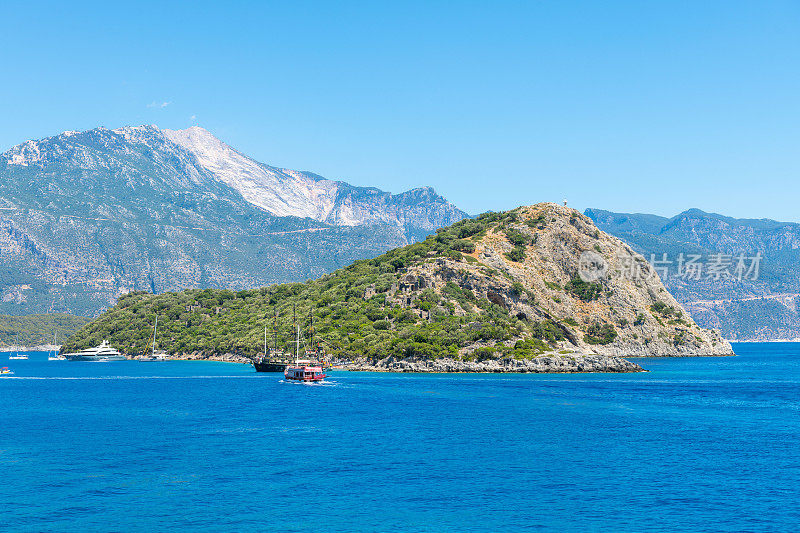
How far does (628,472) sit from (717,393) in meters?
79.2

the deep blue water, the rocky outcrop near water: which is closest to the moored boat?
the deep blue water

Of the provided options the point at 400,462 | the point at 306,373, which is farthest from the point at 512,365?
the point at 400,462

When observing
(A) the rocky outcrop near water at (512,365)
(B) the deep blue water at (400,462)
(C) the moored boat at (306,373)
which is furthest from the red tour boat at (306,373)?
(A) the rocky outcrop near water at (512,365)

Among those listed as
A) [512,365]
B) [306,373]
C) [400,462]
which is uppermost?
[306,373]

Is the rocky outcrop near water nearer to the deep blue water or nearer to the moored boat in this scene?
the moored boat

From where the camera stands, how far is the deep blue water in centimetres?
4703

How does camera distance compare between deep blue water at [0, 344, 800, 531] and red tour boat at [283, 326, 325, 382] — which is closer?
deep blue water at [0, 344, 800, 531]

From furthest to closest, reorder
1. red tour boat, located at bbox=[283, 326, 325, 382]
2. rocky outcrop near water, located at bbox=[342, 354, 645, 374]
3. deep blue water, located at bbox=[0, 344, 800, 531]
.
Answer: rocky outcrop near water, located at bbox=[342, 354, 645, 374], red tour boat, located at bbox=[283, 326, 325, 382], deep blue water, located at bbox=[0, 344, 800, 531]

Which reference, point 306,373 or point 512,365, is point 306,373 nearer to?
point 306,373

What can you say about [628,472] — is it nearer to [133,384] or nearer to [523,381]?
[523,381]

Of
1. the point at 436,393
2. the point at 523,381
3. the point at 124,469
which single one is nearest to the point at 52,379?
the point at 436,393

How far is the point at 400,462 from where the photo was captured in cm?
6450

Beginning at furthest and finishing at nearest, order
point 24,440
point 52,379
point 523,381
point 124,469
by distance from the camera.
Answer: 1. point 52,379
2. point 523,381
3. point 24,440
4. point 124,469

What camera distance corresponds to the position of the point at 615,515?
47719 millimetres
